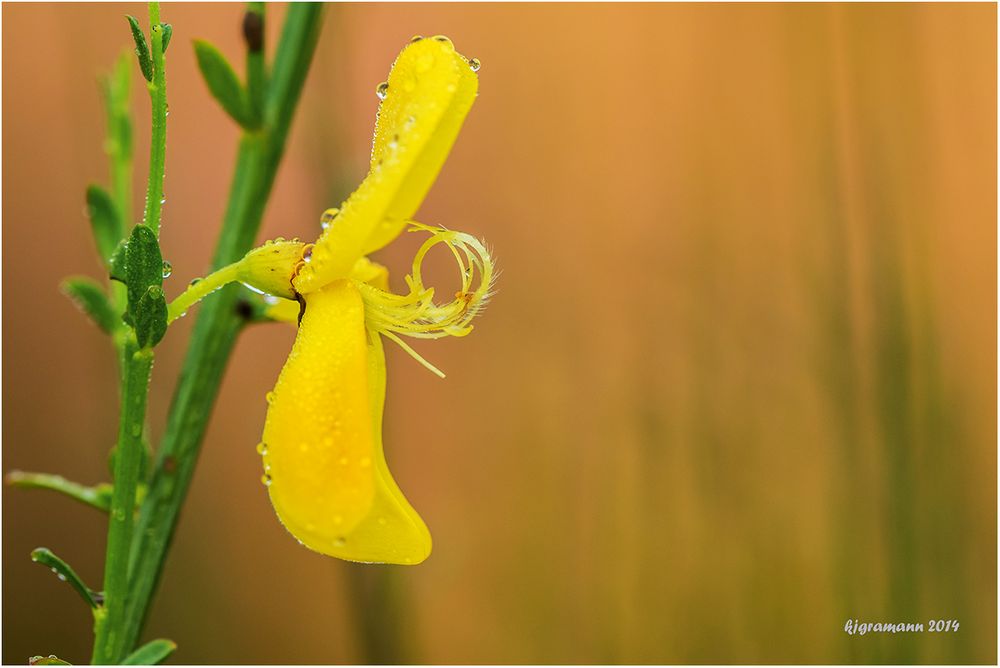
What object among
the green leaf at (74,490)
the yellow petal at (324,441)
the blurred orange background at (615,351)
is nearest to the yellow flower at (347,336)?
the yellow petal at (324,441)

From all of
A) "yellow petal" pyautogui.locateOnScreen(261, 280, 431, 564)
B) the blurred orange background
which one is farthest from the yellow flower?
the blurred orange background

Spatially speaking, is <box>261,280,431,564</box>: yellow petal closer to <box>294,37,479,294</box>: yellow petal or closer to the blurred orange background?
<box>294,37,479,294</box>: yellow petal

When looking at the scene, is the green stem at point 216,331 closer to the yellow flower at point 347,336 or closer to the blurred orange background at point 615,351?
the yellow flower at point 347,336

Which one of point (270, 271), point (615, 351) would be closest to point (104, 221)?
point (270, 271)

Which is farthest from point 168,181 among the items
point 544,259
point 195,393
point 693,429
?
point 195,393

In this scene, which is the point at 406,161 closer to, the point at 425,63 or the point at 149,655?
the point at 425,63

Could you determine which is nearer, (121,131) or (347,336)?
(347,336)

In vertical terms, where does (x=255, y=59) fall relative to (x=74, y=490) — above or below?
above
